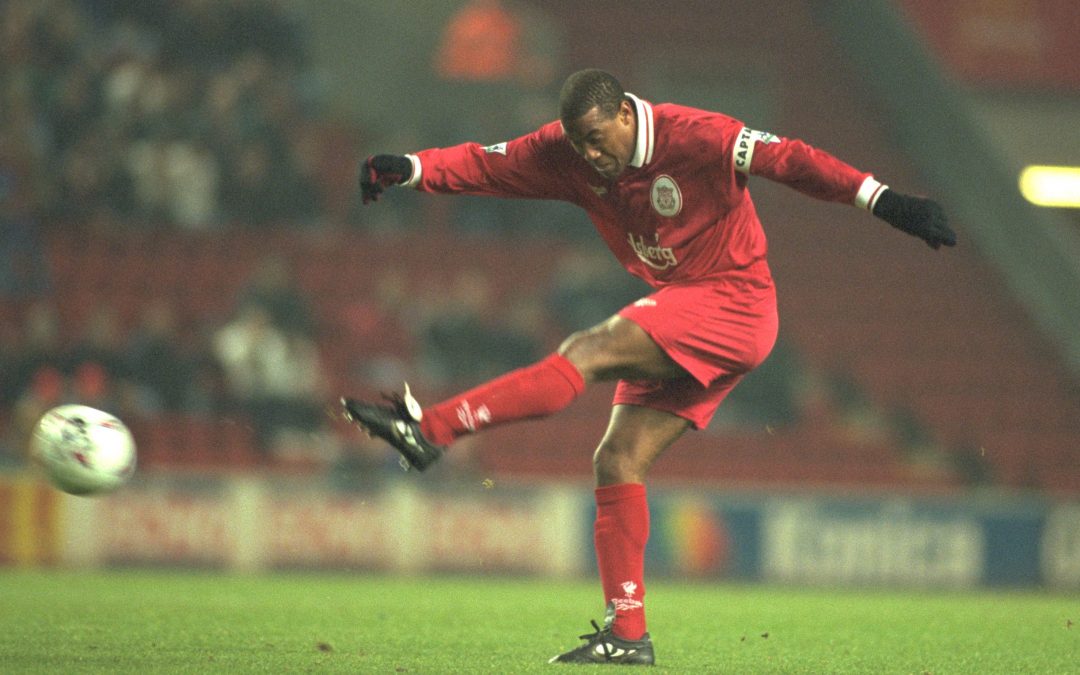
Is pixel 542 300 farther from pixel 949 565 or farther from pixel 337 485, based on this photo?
pixel 949 565

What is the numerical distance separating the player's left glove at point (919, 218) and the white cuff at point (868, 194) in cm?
5

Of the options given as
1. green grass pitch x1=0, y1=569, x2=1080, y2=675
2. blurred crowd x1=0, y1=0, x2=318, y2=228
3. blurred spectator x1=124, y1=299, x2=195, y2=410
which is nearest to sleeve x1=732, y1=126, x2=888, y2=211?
green grass pitch x1=0, y1=569, x2=1080, y2=675

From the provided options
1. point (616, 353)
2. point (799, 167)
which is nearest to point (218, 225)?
point (616, 353)

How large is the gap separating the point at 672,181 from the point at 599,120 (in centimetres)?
37

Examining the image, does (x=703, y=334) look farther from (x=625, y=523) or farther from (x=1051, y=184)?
(x=1051, y=184)

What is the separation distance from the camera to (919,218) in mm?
4949

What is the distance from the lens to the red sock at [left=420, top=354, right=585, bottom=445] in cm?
471

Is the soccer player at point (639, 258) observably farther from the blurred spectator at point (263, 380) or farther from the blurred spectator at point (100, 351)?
the blurred spectator at point (100, 351)

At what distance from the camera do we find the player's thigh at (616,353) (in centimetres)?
496

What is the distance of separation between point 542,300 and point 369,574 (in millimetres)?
4106

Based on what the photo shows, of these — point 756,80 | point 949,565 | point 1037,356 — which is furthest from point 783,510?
point 756,80

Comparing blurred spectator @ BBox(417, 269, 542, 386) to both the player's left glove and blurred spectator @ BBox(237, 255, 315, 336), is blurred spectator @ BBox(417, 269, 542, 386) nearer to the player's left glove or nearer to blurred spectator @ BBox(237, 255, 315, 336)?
blurred spectator @ BBox(237, 255, 315, 336)

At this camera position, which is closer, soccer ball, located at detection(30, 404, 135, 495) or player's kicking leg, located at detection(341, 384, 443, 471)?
player's kicking leg, located at detection(341, 384, 443, 471)

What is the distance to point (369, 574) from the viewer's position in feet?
40.8
